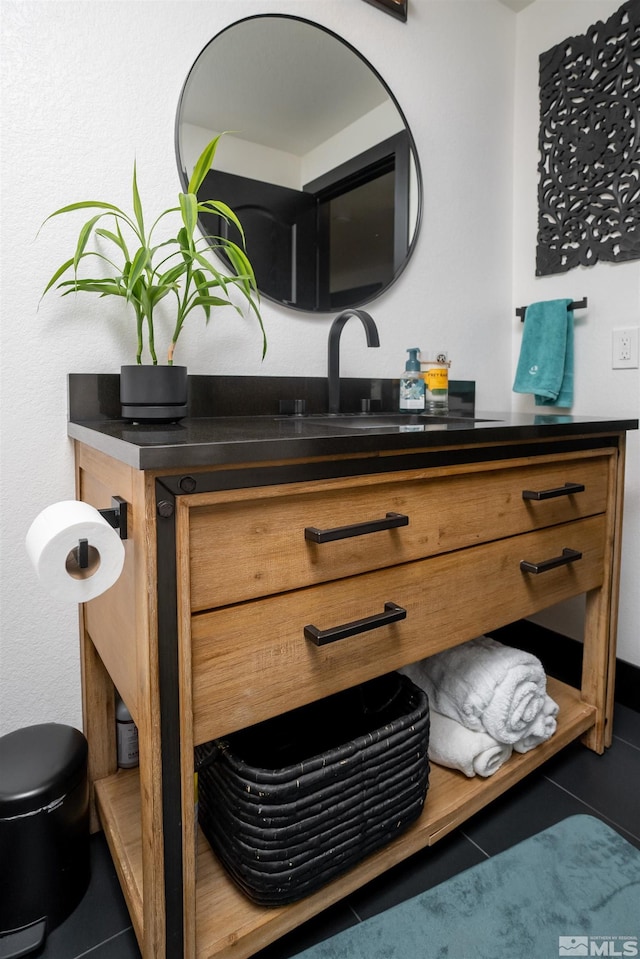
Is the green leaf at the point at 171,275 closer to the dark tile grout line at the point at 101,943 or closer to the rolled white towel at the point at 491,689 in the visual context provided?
the rolled white towel at the point at 491,689

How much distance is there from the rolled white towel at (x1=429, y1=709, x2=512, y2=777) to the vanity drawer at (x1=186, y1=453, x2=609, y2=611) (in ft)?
1.43

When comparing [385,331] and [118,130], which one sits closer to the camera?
[118,130]

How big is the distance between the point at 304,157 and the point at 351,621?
1.17 meters

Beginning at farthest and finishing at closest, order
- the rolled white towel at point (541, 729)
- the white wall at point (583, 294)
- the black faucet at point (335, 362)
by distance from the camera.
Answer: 1. the white wall at point (583, 294)
2. the black faucet at point (335, 362)
3. the rolled white towel at point (541, 729)

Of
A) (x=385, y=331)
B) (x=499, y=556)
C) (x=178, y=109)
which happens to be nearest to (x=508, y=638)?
(x=499, y=556)

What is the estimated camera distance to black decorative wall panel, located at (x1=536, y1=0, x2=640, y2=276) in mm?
1595

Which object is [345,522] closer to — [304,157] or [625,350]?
[304,157]

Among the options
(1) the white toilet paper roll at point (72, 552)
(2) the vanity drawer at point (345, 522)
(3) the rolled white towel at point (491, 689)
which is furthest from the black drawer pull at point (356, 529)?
(3) the rolled white towel at point (491, 689)

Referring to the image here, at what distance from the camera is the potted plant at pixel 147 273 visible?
3.29 feet

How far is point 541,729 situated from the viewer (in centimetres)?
129

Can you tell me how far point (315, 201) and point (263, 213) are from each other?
158mm

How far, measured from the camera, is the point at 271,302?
143 centimetres

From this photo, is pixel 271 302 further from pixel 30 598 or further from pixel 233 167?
pixel 30 598

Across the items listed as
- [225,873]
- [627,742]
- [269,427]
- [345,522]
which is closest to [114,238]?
[269,427]
